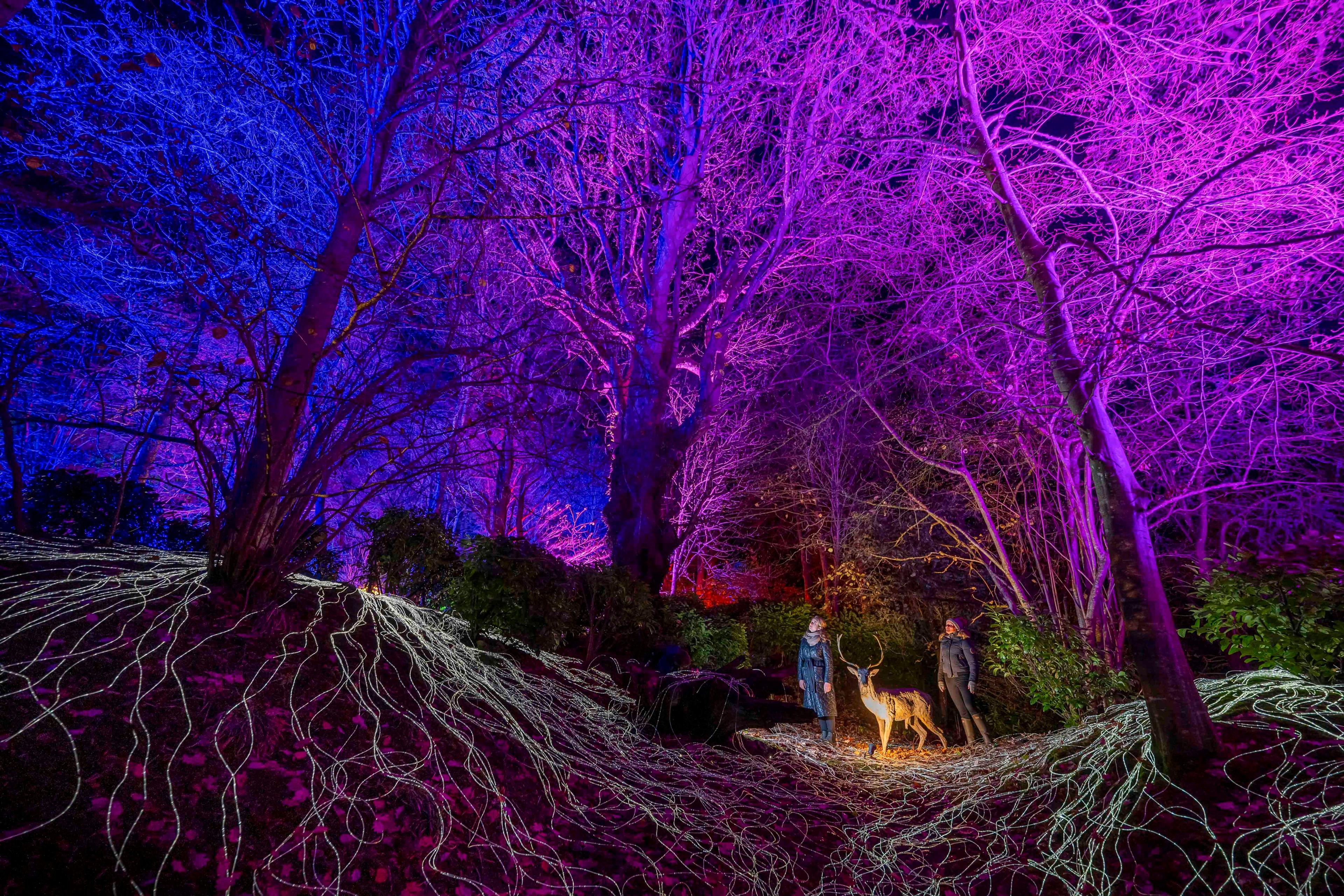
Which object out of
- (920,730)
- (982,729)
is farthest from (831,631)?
(982,729)

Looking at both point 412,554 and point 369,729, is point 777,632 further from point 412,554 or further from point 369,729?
point 369,729

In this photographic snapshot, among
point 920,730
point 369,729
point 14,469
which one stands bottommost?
point 920,730

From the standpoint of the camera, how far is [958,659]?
8.80 m

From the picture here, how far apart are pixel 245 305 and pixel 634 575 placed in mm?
8482

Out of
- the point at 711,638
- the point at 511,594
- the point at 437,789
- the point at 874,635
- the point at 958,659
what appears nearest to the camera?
the point at 437,789

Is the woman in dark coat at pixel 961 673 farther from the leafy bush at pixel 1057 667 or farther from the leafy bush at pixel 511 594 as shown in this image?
the leafy bush at pixel 511 594

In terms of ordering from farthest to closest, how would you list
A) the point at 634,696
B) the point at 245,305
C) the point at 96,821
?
the point at 245,305, the point at 634,696, the point at 96,821

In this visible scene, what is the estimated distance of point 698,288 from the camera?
11.4 meters

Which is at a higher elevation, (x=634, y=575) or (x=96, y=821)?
(x=634, y=575)

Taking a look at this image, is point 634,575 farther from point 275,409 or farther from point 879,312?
point 879,312

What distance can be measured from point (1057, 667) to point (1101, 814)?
346 centimetres


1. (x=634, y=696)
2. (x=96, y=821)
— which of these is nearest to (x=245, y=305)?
(x=634, y=696)

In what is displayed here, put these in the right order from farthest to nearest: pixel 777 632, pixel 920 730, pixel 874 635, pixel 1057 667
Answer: pixel 777 632, pixel 874 635, pixel 920 730, pixel 1057 667

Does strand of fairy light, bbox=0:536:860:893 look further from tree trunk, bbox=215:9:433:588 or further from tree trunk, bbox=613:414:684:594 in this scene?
tree trunk, bbox=613:414:684:594
